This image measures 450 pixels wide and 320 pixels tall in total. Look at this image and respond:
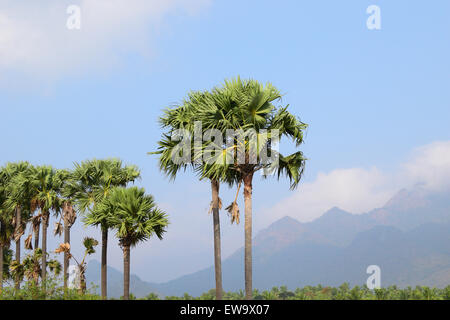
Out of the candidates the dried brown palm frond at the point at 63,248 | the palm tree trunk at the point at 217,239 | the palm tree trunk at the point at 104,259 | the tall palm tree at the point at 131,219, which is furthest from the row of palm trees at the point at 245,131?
the dried brown palm frond at the point at 63,248

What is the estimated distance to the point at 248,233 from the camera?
77.2ft

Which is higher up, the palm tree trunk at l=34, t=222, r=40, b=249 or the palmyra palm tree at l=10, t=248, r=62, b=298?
the palm tree trunk at l=34, t=222, r=40, b=249

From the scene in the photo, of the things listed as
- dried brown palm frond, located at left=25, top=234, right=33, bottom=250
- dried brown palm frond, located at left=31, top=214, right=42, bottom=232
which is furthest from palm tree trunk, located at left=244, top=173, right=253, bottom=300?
dried brown palm frond, located at left=25, top=234, right=33, bottom=250

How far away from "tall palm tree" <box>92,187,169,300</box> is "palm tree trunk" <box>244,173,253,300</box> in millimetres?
8404

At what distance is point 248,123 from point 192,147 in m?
4.26

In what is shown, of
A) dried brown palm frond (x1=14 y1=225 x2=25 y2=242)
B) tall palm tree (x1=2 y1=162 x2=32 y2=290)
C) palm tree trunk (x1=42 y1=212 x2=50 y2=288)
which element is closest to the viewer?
palm tree trunk (x1=42 y1=212 x2=50 y2=288)

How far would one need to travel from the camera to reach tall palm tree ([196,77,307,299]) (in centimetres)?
2372

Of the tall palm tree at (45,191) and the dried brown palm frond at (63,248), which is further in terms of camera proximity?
the tall palm tree at (45,191)

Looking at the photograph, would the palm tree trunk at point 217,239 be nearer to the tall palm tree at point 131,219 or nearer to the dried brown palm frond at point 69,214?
Answer: the tall palm tree at point 131,219

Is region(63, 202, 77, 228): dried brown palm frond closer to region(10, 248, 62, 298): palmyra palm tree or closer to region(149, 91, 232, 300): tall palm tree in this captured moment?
region(10, 248, 62, 298): palmyra palm tree

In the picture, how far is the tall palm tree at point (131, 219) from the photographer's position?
1214 inches

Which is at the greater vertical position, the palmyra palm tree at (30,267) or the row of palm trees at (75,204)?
the row of palm trees at (75,204)
